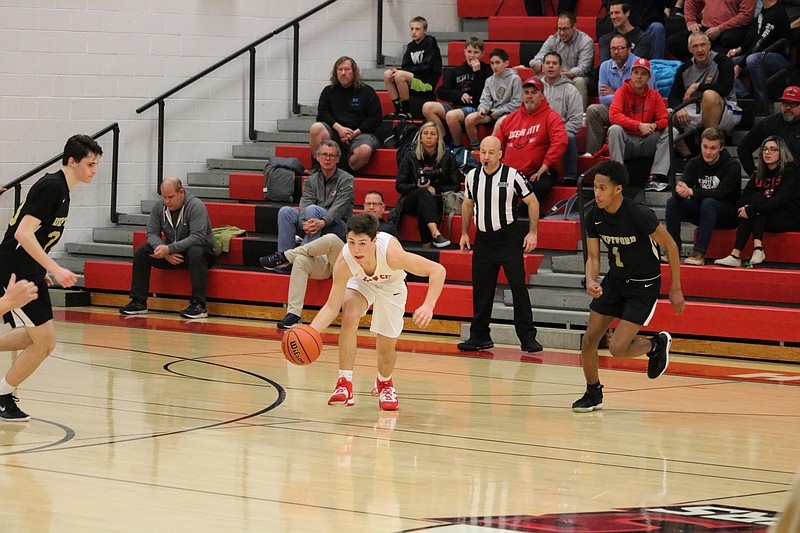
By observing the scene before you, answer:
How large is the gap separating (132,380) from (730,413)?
397 cm

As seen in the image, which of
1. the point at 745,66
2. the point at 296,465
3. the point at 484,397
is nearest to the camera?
the point at 296,465

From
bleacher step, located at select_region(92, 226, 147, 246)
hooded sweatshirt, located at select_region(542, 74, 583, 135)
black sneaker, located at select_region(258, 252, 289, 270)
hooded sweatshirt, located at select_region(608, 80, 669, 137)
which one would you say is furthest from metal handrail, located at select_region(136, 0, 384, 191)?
hooded sweatshirt, located at select_region(608, 80, 669, 137)

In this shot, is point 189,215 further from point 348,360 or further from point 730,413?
point 730,413

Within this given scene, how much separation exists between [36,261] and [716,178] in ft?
21.4

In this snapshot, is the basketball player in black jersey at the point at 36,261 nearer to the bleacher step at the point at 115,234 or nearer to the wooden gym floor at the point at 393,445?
the wooden gym floor at the point at 393,445

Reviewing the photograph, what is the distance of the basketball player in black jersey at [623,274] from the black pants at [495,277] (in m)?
2.49

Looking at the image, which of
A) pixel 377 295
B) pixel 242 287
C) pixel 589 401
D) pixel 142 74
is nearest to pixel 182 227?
pixel 242 287

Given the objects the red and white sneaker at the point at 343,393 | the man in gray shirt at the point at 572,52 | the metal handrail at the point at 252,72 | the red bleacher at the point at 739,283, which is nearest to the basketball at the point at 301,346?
the red and white sneaker at the point at 343,393

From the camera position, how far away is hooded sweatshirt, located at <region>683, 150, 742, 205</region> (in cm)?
1011

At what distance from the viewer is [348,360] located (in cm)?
677

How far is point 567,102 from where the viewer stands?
11.9m

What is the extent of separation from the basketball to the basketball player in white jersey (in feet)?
0.47

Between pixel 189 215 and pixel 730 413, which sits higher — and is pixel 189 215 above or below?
above

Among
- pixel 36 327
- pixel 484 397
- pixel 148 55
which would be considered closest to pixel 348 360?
pixel 484 397
